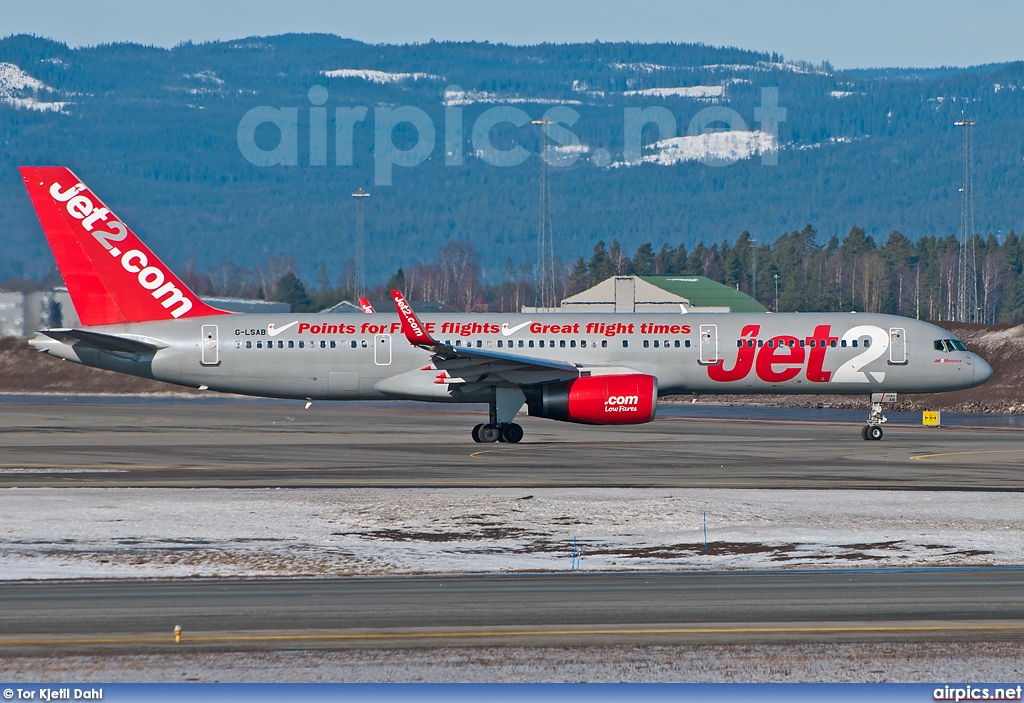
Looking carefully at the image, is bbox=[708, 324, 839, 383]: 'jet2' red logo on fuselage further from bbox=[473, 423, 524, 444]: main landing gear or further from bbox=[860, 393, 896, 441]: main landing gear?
bbox=[473, 423, 524, 444]: main landing gear

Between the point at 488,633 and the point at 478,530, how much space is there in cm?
668

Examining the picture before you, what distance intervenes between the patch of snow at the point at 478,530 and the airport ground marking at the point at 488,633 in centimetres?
355

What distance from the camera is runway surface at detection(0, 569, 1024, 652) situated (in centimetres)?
1317

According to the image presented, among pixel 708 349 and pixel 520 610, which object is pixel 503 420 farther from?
pixel 520 610

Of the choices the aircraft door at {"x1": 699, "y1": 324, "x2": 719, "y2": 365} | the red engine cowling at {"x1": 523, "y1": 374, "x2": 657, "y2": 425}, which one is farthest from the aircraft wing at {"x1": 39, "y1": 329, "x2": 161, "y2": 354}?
the aircraft door at {"x1": 699, "y1": 324, "x2": 719, "y2": 365}

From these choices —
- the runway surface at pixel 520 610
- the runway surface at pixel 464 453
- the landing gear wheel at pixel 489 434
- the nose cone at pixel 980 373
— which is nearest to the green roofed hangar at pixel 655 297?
the runway surface at pixel 464 453

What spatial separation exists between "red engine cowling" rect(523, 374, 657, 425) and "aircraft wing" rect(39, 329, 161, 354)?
1293 centimetres

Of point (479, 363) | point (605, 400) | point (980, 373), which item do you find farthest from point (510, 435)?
point (980, 373)

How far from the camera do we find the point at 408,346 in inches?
1470

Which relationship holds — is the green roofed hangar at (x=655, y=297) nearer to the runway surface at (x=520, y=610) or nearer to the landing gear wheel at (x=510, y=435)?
the landing gear wheel at (x=510, y=435)

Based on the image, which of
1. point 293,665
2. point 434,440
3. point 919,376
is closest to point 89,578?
point 293,665

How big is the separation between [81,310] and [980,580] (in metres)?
30.1

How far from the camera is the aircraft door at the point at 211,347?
3756 cm

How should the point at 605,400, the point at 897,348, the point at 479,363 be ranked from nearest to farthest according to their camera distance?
the point at 605,400, the point at 479,363, the point at 897,348
